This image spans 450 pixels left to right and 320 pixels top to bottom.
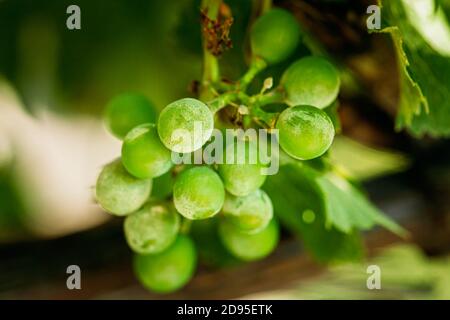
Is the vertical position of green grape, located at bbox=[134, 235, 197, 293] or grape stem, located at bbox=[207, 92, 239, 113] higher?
grape stem, located at bbox=[207, 92, 239, 113]

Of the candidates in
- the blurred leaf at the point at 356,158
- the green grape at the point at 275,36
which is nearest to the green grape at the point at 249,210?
the green grape at the point at 275,36

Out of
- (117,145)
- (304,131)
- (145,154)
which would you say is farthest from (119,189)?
(117,145)

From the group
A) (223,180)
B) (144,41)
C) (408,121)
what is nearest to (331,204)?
(408,121)

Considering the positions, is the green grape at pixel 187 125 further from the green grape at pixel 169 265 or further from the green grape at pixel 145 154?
the green grape at pixel 169 265

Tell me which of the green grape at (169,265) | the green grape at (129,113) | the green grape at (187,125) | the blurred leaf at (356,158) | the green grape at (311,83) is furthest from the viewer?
the blurred leaf at (356,158)

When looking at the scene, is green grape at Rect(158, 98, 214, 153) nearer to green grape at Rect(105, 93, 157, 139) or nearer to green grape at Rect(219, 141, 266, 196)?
green grape at Rect(219, 141, 266, 196)

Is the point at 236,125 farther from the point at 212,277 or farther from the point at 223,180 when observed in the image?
the point at 212,277

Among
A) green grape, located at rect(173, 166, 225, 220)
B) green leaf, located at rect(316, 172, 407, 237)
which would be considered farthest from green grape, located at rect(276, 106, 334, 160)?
green leaf, located at rect(316, 172, 407, 237)
